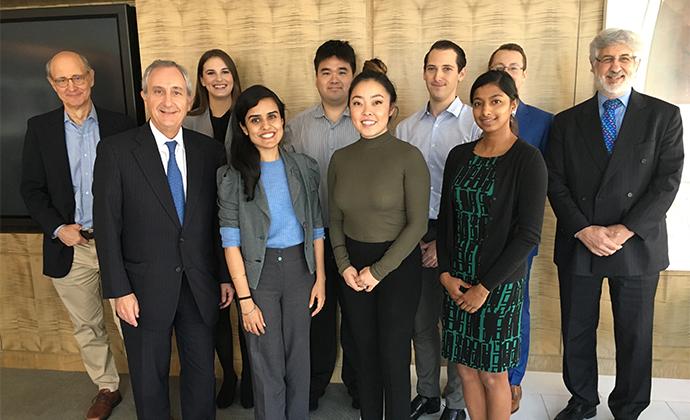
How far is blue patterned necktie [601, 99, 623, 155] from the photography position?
2.29 meters

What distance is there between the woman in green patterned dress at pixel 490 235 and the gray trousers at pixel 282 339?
63cm

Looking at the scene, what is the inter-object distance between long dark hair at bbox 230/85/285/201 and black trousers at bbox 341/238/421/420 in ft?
1.61

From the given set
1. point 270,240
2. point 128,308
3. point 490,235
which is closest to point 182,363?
point 128,308

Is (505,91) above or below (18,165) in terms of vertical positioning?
above

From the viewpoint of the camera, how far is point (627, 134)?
7.35 ft

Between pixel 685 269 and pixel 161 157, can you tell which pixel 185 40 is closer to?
pixel 161 157

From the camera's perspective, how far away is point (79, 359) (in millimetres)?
3299

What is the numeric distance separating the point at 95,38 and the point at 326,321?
2.15 meters

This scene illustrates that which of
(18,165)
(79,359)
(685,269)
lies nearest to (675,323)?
(685,269)

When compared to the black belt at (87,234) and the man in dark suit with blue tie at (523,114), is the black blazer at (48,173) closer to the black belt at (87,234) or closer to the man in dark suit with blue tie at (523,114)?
the black belt at (87,234)

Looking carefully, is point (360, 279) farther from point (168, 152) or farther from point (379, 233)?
point (168, 152)

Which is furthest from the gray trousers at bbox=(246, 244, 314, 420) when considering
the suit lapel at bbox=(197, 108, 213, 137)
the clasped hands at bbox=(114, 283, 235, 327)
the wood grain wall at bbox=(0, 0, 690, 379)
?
the wood grain wall at bbox=(0, 0, 690, 379)

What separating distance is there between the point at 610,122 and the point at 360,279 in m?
1.39

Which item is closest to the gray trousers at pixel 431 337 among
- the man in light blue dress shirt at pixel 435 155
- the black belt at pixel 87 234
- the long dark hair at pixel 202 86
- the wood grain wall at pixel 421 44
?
the man in light blue dress shirt at pixel 435 155
